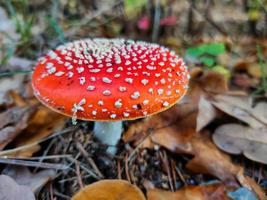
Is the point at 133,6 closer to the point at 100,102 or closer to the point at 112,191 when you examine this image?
the point at 100,102

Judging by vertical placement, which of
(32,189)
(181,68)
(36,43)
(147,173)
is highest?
(181,68)

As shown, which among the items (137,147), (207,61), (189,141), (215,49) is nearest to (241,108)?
(189,141)

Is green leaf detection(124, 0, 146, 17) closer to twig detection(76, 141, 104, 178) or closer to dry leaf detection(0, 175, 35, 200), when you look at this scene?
twig detection(76, 141, 104, 178)

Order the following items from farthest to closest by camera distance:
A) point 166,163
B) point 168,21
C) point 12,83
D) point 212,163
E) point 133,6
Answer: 1. point 133,6
2. point 168,21
3. point 12,83
4. point 166,163
5. point 212,163

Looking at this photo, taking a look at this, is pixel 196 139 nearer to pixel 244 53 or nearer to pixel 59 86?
pixel 59 86

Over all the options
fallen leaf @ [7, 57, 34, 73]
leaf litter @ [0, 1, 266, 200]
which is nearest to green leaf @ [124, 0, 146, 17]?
fallen leaf @ [7, 57, 34, 73]

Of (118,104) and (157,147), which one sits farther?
(157,147)

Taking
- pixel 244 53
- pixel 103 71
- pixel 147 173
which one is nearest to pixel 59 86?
pixel 103 71

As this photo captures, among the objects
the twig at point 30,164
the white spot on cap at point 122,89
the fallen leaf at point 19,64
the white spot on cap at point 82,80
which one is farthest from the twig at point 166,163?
the fallen leaf at point 19,64
